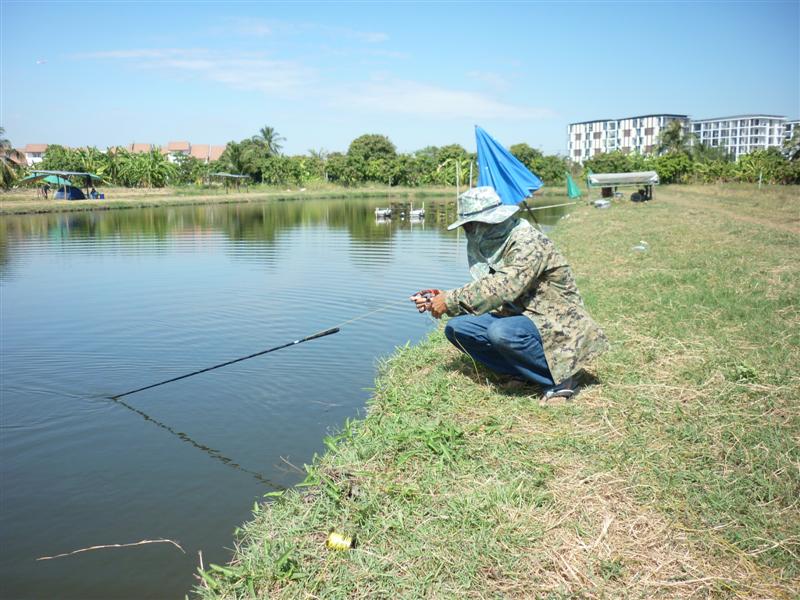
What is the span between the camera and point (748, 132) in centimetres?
12456

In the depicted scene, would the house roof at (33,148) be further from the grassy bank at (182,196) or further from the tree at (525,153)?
the tree at (525,153)

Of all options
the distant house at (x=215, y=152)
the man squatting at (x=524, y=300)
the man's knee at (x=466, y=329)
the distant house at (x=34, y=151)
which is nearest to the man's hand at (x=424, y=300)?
the man squatting at (x=524, y=300)

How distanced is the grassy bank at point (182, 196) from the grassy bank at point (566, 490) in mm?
37538

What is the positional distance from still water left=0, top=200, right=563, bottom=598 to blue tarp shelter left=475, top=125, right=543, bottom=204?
6.93 feet

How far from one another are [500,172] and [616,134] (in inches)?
5034

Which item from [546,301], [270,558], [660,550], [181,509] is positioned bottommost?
[181,509]

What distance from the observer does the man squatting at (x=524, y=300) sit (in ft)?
13.0

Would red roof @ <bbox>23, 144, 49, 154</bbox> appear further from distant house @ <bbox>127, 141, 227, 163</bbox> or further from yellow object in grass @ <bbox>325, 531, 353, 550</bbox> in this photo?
yellow object in grass @ <bbox>325, 531, 353, 550</bbox>

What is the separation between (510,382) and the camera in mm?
4676

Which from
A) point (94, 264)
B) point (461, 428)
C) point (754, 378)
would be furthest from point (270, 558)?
point (94, 264)

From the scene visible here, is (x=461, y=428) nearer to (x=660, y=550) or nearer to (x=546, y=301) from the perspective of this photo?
(x=546, y=301)

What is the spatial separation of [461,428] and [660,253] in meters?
9.19

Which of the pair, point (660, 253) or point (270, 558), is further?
point (660, 253)

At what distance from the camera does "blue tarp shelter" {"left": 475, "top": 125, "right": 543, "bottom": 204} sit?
11.6m
